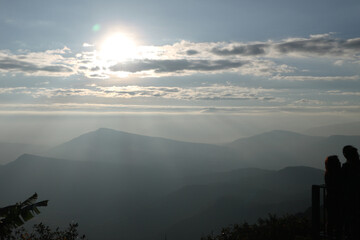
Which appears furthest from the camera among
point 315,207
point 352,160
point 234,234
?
point 234,234

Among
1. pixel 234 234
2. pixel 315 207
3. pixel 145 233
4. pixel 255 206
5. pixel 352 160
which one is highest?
pixel 352 160

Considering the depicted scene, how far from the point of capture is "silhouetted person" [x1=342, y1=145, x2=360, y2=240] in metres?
7.44

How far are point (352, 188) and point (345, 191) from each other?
0.56 feet

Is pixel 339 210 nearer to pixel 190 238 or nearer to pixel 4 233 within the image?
pixel 4 233

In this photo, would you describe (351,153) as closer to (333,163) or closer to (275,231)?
(333,163)

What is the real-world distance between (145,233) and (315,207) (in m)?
201

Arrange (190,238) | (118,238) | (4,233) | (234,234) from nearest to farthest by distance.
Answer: (4,233), (234,234), (190,238), (118,238)

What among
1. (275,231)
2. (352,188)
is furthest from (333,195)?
(275,231)

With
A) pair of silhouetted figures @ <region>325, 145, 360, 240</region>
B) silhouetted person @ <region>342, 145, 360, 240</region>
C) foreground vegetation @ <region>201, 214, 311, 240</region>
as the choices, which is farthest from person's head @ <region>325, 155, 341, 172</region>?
foreground vegetation @ <region>201, 214, 311, 240</region>

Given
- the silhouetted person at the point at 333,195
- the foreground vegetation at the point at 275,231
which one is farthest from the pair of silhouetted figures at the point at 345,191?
the foreground vegetation at the point at 275,231

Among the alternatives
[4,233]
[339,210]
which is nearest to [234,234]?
[339,210]

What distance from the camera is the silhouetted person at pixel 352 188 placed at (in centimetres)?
744

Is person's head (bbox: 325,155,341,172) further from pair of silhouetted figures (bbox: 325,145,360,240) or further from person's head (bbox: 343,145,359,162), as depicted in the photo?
person's head (bbox: 343,145,359,162)

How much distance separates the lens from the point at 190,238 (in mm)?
170250
